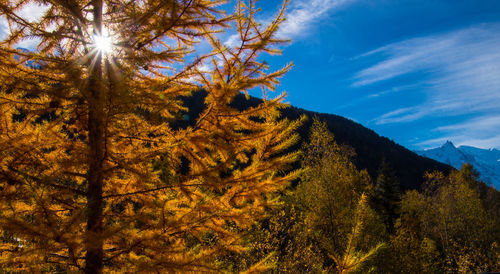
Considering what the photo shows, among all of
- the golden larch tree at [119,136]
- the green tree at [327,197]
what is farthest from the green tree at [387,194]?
the golden larch tree at [119,136]

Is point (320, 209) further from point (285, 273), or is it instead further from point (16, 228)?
point (16, 228)

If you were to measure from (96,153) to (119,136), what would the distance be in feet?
1.27

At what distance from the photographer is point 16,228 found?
6.77ft

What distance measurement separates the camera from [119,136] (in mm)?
2920

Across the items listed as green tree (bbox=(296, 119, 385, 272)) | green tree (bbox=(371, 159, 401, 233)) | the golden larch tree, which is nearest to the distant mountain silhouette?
green tree (bbox=(371, 159, 401, 233))

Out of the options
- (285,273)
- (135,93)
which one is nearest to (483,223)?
(285,273)

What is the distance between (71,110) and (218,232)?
79.2 inches

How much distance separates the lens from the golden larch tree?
88.4 inches

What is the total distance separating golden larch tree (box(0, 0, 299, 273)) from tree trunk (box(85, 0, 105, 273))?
0.01m

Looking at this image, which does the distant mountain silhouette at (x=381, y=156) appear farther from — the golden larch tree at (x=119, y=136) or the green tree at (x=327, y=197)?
the golden larch tree at (x=119, y=136)

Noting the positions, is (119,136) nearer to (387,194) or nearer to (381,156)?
(387,194)

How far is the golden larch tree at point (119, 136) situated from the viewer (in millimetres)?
2246

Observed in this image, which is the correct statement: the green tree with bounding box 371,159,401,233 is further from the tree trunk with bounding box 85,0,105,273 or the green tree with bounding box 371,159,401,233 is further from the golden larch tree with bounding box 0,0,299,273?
the tree trunk with bounding box 85,0,105,273

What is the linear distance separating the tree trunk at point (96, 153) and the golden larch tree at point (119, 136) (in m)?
0.01
